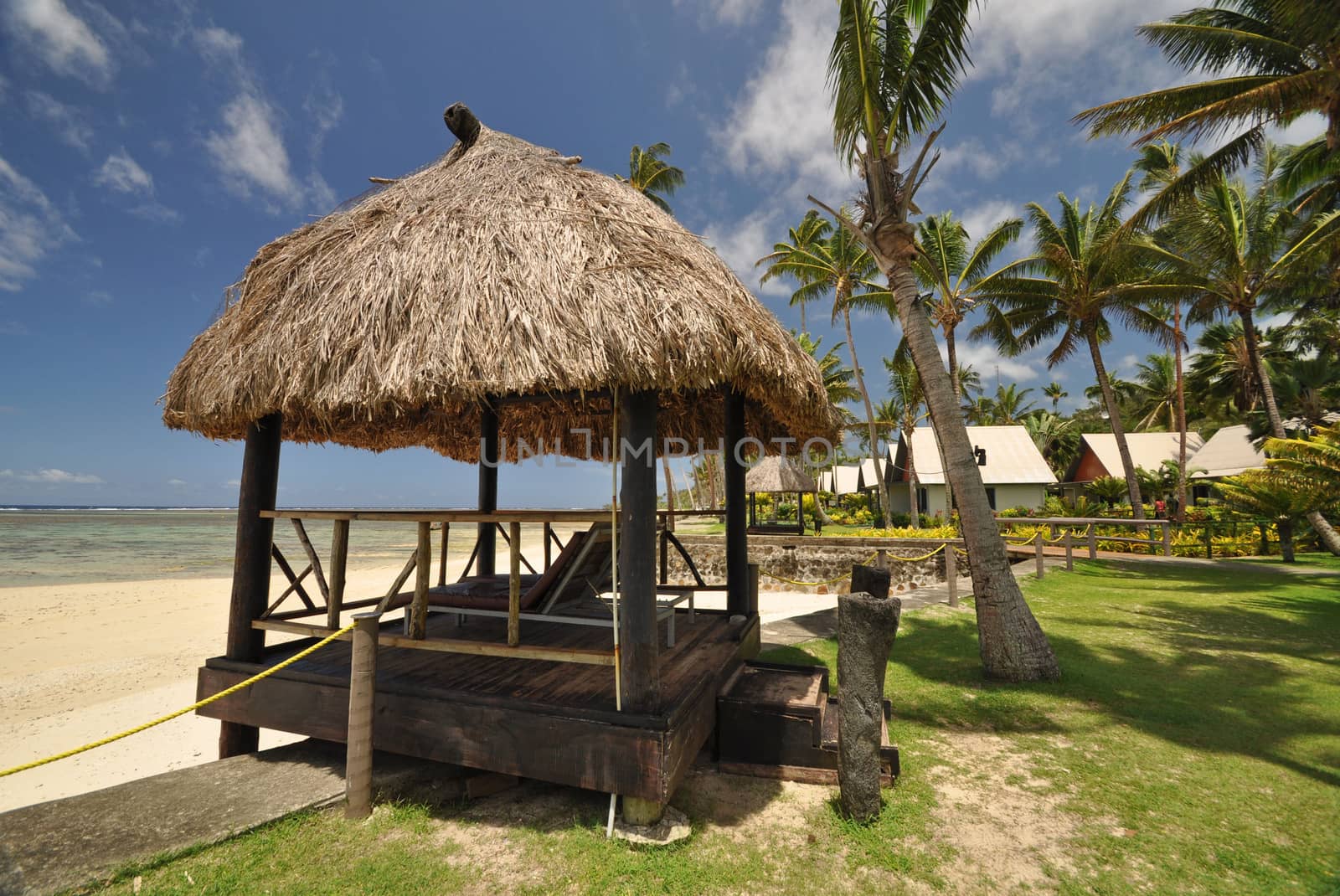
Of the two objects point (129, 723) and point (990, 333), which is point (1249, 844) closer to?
point (129, 723)

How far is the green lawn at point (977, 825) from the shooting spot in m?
2.61

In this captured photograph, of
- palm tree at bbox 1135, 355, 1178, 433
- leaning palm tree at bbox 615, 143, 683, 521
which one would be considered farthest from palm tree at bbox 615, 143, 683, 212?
palm tree at bbox 1135, 355, 1178, 433

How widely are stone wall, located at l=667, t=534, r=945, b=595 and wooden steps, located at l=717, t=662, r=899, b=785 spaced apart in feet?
32.1

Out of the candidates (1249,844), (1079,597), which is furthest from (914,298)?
(1079,597)

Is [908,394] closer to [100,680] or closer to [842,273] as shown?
[842,273]

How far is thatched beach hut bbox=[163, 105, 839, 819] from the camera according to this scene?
10.0 feet

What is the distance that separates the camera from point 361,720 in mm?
3080

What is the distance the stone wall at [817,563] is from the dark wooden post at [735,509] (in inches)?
319

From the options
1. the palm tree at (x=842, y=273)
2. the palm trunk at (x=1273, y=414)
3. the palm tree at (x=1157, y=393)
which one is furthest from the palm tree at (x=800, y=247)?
the palm tree at (x=1157, y=393)

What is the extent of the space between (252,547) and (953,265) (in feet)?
62.9

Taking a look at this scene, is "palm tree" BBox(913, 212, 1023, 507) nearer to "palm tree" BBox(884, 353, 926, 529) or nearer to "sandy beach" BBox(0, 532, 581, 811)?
"palm tree" BBox(884, 353, 926, 529)

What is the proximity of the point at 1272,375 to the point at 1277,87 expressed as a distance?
1868cm

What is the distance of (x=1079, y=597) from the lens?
30.1ft

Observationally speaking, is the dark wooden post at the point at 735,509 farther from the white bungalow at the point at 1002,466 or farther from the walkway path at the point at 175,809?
the white bungalow at the point at 1002,466
